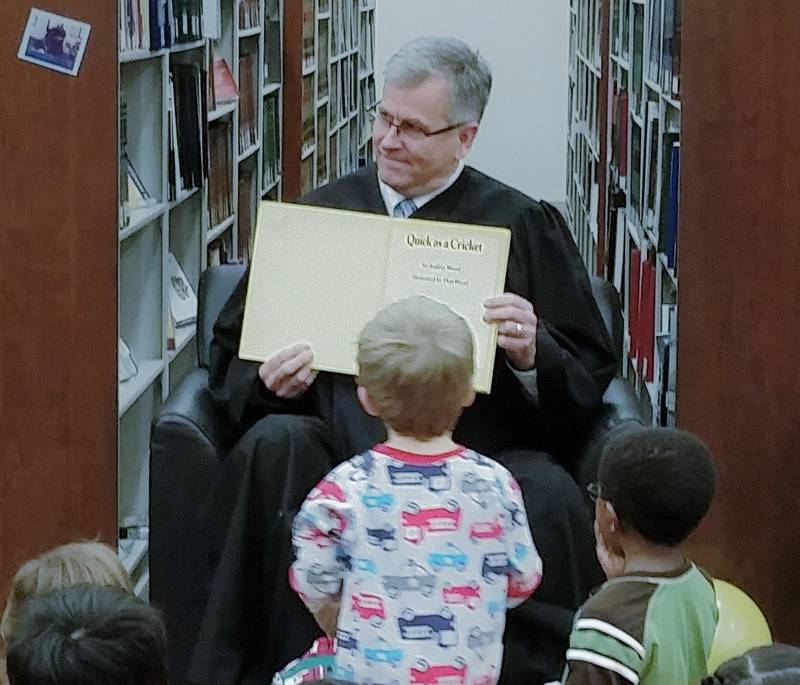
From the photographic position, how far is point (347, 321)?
244 cm

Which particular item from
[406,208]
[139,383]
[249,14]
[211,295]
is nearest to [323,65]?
[249,14]

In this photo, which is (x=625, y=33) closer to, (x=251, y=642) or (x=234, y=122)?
(x=234, y=122)

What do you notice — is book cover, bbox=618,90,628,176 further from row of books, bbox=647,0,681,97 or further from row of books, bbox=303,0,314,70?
row of books, bbox=303,0,314,70

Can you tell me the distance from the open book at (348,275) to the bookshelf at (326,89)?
3.39 meters

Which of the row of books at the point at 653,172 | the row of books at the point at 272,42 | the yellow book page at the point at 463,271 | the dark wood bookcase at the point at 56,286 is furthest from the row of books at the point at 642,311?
the row of books at the point at 272,42

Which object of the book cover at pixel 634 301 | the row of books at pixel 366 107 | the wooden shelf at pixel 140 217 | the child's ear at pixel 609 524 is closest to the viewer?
the child's ear at pixel 609 524

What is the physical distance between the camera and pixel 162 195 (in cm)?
361

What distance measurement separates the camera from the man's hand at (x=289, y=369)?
242 cm

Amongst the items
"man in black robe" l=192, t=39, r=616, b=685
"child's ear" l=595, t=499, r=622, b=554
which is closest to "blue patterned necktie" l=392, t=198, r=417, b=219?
"man in black robe" l=192, t=39, r=616, b=685

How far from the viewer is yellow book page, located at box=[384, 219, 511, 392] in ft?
7.79

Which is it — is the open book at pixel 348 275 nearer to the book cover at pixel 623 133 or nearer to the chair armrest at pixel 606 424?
the chair armrest at pixel 606 424

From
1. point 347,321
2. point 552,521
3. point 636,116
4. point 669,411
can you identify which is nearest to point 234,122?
point 636,116

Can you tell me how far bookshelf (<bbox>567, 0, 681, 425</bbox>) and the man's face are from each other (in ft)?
1.69

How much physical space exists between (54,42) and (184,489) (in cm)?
83
